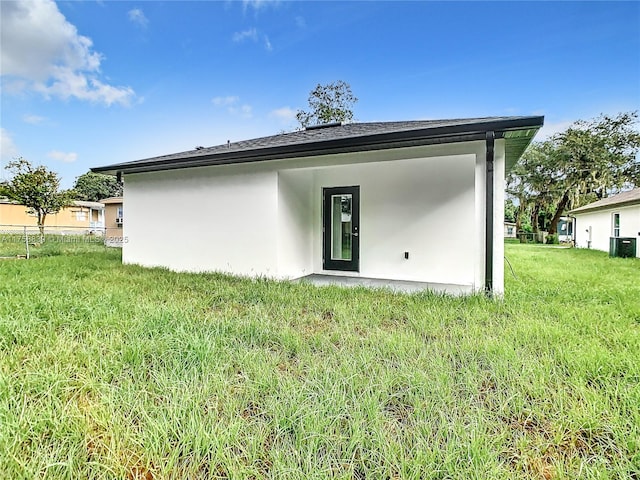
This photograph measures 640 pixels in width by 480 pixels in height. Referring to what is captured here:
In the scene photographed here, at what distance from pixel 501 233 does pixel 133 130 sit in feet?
54.8

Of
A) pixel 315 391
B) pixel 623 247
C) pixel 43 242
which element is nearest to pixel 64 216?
pixel 43 242

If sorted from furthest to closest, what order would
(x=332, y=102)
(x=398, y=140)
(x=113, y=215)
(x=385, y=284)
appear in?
(x=332, y=102), (x=113, y=215), (x=385, y=284), (x=398, y=140)

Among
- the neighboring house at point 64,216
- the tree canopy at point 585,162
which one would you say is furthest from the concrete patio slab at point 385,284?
the neighboring house at point 64,216

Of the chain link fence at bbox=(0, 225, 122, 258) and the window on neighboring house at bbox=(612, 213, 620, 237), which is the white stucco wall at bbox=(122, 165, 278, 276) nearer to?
the chain link fence at bbox=(0, 225, 122, 258)

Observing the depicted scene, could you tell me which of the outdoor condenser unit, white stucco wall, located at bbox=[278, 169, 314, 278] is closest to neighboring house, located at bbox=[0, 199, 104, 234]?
white stucco wall, located at bbox=[278, 169, 314, 278]

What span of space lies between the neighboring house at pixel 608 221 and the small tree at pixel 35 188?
26.0m

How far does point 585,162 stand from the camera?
2231cm

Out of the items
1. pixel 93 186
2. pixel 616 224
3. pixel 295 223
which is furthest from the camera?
pixel 93 186

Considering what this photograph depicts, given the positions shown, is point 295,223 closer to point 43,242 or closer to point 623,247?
point 43,242

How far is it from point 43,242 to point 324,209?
412 inches

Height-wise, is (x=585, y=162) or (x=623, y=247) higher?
(x=585, y=162)

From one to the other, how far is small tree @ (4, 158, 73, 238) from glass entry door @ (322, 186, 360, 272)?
16.9 meters

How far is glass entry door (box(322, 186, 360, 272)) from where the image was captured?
714cm

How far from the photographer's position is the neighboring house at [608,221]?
483 inches
